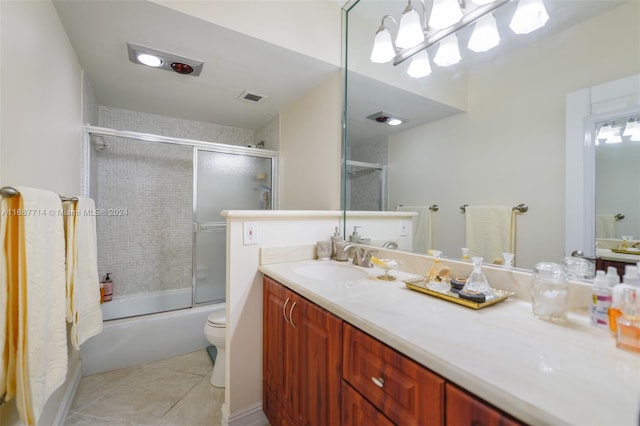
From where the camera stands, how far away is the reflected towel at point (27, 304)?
2.83 ft

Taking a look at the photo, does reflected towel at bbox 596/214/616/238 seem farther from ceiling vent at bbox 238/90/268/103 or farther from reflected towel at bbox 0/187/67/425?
ceiling vent at bbox 238/90/268/103

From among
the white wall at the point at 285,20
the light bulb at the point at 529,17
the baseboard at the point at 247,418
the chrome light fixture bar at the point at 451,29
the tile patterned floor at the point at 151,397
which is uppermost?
the white wall at the point at 285,20

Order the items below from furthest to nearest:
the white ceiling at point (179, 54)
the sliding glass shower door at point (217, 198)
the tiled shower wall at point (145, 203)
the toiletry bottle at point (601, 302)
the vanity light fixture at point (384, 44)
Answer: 1. the tiled shower wall at point (145, 203)
2. the sliding glass shower door at point (217, 198)
3. the vanity light fixture at point (384, 44)
4. the white ceiling at point (179, 54)
5. the toiletry bottle at point (601, 302)

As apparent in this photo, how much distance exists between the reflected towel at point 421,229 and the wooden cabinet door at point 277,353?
689 millimetres

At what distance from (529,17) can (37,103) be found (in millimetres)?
2022

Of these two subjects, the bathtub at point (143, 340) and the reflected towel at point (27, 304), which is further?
the bathtub at point (143, 340)

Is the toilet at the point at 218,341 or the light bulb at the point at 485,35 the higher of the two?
the light bulb at the point at 485,35

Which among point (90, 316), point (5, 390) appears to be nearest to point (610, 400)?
point (5, 390)

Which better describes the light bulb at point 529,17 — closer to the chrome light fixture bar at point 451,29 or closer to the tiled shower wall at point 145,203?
the chrome light fixture bar at point 451,29

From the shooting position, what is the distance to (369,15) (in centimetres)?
177

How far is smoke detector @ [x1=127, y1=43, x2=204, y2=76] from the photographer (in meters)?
1.68

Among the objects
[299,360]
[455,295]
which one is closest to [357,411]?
[299,360]

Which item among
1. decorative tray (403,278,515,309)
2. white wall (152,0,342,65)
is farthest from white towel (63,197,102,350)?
decorative tray (403,278,515,309)

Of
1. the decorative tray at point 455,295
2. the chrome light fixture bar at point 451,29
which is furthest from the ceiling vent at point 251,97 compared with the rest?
the decorative tray at point 455,295
